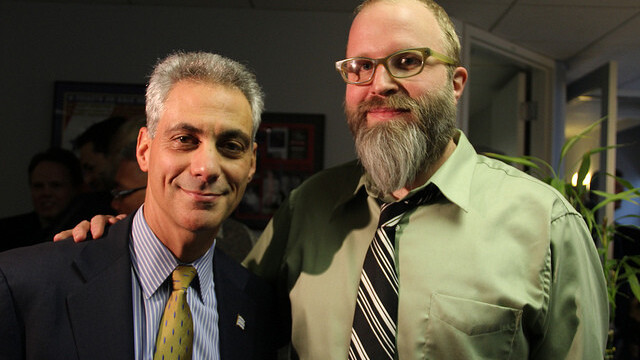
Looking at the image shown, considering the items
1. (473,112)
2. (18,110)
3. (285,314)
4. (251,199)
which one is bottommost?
(285,314)

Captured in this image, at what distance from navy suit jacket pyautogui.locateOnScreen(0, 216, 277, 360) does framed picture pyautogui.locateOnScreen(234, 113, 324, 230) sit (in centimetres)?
201

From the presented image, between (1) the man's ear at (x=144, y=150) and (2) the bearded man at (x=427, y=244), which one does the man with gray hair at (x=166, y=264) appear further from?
(2) the bearded man at (x=427, y=244)

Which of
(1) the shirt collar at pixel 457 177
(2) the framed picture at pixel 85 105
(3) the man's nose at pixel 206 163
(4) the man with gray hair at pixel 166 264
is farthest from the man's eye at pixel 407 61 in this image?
(2) the framed picture at pixel 85 105

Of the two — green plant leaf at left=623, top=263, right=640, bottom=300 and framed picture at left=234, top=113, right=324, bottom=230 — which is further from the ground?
framed picture at left=234, top=113, right=324, bottom=230

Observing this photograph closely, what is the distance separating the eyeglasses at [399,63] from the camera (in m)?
1.15

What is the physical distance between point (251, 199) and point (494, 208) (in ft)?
7.14

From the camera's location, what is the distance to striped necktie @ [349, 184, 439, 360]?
105 cm

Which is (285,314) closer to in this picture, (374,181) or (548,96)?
(374,181)

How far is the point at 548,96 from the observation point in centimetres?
395

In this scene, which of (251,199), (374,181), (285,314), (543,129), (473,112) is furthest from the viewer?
(473,112)

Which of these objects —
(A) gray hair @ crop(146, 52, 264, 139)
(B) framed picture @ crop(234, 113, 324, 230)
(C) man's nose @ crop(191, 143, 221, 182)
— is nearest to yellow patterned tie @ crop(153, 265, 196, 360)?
(C) man's nose @ crop(191, 143, 221, 182)

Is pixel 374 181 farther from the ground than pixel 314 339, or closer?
farther from the ground

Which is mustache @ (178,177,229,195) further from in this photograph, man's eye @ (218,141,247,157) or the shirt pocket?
the shirt pocket

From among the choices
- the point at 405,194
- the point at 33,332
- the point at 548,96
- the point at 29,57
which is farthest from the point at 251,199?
the point at 548,96
